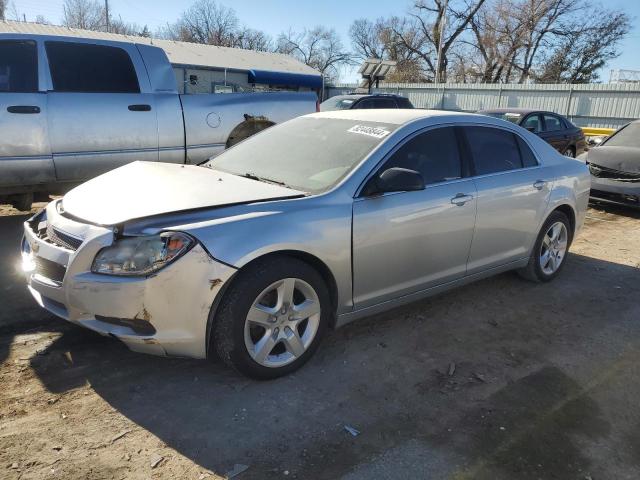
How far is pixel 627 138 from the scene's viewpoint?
9.01 meters

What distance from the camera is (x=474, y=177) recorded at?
411 centimetres

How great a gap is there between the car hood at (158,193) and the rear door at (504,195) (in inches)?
66.5

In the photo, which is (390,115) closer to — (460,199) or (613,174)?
(460,199)

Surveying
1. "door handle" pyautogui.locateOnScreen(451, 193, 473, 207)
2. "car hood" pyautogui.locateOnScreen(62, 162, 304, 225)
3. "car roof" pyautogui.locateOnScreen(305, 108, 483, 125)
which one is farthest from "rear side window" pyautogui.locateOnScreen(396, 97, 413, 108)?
"car hood" pyautogui.locateOnScreen(62, 162, 304, 225)

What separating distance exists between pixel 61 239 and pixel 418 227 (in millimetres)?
2285

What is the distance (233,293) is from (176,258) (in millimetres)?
371

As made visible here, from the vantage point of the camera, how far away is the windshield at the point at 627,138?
8820mm

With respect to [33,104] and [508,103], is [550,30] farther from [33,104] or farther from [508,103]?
[33,104]

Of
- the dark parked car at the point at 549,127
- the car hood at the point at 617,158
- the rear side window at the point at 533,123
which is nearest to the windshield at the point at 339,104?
the dark parked car at the point at 549,127

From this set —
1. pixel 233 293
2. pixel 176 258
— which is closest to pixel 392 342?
pixel 233 293

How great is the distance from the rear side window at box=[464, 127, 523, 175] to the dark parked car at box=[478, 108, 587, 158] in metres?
7.73

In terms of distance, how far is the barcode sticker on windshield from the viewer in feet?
12.1

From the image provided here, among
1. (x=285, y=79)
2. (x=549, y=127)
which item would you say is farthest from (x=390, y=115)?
(x=285, y=79)

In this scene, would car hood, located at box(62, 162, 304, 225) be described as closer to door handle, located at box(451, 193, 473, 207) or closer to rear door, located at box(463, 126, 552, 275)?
door handle, located at box(451, 193, 473, 207)
